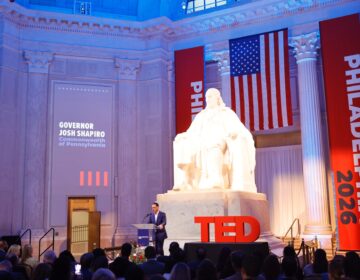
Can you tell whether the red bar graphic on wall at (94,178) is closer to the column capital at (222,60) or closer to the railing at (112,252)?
the railing at (112,252)

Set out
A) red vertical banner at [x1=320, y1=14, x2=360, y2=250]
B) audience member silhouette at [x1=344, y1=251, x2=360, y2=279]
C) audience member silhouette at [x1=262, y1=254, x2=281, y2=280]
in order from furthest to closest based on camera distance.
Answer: red vertical banner at [x1=320, y1=14, x2=360, y2=250], audience member silhouette at [x1=344, y1=251, x2=360, y2=279], audience member silhouette at [x1=262, y1=254, x2=281, y2=280]

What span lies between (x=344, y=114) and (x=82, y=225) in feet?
32.9

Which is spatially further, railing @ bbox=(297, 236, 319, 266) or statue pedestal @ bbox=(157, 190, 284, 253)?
statue pedestal @ bbox=(157, 190, 284, 253)

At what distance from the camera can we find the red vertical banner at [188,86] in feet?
49.8

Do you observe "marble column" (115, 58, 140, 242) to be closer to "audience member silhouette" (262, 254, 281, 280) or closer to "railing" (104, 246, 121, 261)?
"railing" (104, 246, 121, 261)

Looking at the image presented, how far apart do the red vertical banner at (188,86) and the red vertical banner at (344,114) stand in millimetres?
4041

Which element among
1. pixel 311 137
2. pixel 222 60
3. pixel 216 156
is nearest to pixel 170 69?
pixel 222 60

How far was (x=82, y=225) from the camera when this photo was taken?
16844mm

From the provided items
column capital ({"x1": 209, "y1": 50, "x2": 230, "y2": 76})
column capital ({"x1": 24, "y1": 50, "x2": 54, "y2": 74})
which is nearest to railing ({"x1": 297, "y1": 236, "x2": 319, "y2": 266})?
column capital ({"x1": 209, "y1": 50, "x2": 230, "y2": 76})

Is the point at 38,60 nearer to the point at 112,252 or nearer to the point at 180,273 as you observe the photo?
the point at 112,252

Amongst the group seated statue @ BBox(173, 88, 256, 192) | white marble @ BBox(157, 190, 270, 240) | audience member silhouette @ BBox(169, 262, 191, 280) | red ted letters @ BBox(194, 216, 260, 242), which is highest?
seated statue @ BBox(173, 88, 256, 192)

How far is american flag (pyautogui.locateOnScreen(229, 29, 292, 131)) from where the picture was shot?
13945 millimetres

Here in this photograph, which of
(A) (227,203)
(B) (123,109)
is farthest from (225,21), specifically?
(A) (227,203)

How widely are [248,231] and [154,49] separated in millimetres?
9260
